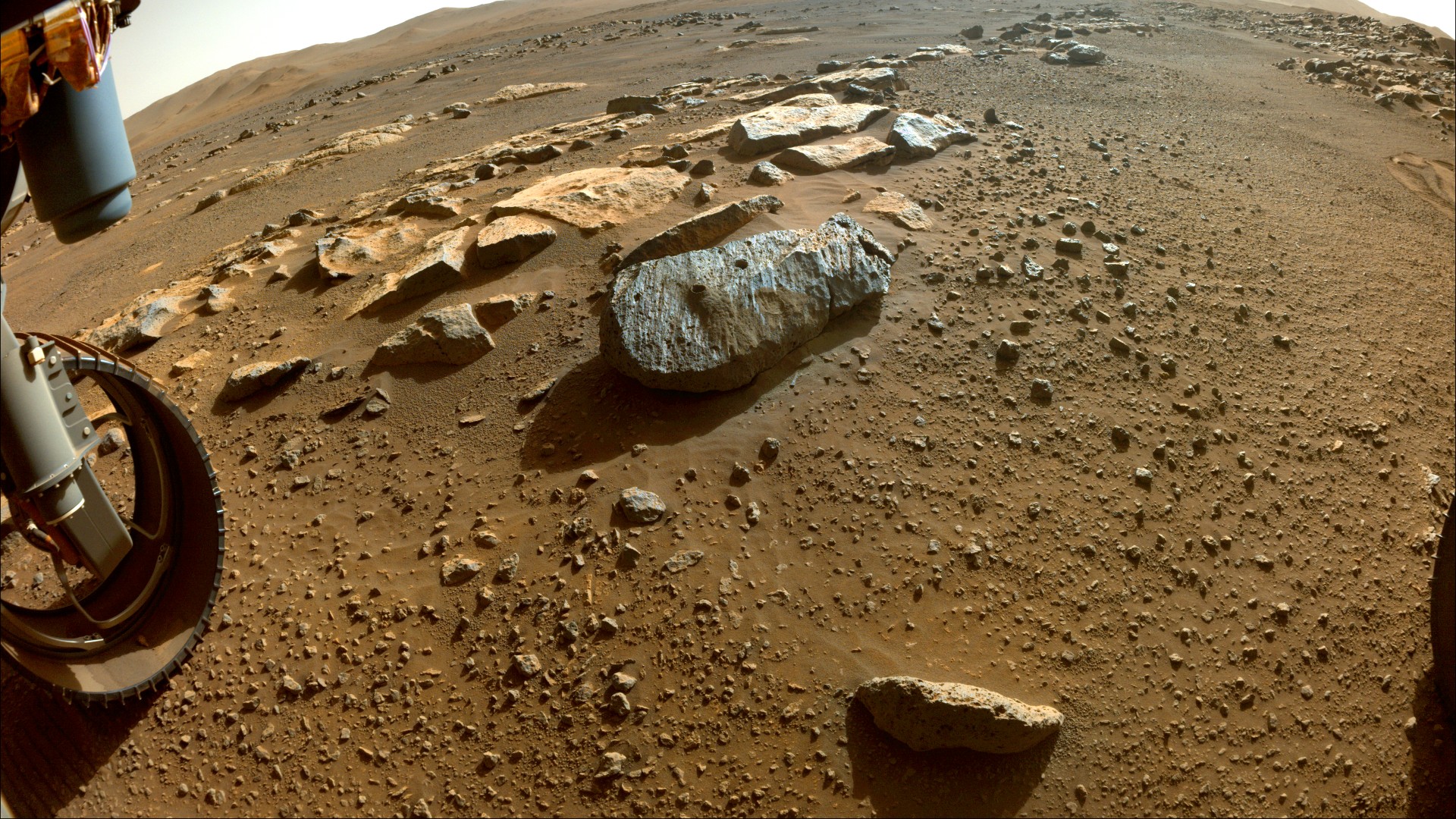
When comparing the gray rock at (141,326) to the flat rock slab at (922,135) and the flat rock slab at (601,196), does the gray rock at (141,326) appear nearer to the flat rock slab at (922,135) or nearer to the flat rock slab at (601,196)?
the flat rock slab at (601,196)

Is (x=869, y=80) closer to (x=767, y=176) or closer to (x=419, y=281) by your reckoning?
(x=767, y=176)

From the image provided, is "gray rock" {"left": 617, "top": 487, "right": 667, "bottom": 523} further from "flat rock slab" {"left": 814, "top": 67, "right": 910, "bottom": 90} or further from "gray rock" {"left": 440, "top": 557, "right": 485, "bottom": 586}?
"flat rock slab" {"left": 814, "top": 67, "right": 910, "bottom": 90}

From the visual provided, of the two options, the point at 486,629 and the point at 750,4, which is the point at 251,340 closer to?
the point at 486,629

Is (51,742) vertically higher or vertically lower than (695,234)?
lower

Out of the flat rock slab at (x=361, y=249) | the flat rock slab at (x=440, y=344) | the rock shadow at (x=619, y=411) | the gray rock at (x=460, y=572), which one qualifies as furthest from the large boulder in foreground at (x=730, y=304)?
the flat rock slab at (x=361, y=249)

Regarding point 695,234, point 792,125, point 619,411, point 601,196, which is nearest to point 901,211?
point 695,234

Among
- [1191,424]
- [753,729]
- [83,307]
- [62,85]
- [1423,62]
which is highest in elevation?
[62,85]

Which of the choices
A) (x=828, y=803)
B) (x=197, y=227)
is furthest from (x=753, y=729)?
(x=197, y=227)
